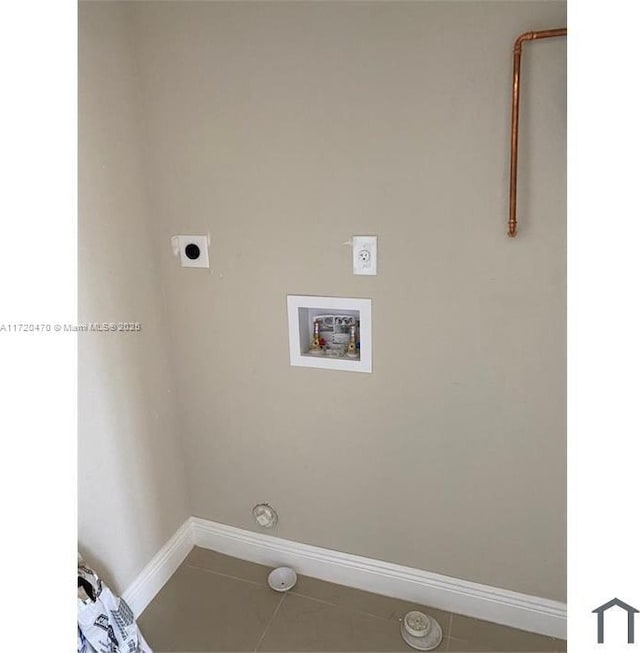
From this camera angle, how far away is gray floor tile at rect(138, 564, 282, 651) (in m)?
1.59

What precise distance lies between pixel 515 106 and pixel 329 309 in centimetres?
72

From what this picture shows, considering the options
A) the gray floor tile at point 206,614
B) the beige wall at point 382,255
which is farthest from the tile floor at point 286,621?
the beige wall at point 382,255

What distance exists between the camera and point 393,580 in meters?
1.71

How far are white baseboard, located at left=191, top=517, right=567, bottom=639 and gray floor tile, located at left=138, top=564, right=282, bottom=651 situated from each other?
0.13 m

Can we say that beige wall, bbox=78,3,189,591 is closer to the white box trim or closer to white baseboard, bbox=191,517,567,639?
white baseboard, bbox=191,517,567,639

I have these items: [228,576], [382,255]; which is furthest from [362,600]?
[382,255]

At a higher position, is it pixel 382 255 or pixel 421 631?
pixel 382 255

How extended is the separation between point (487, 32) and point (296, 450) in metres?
1.32

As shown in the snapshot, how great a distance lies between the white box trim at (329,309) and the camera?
4.80 ft
